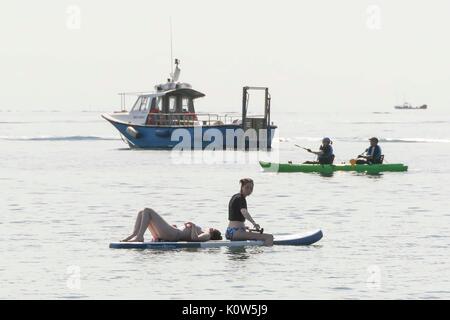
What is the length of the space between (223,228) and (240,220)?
257 inches

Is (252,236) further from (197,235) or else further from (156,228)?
(156,228)

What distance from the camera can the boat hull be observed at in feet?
206

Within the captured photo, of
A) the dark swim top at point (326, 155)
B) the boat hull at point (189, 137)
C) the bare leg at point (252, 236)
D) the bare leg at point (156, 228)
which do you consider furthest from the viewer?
the boat hull at point (189, 137)

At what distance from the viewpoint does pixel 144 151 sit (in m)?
71.4

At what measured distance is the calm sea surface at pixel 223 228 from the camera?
18625 millimetres

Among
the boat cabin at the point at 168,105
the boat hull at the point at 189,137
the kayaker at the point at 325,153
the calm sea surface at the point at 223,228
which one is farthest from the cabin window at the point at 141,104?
the kayaker at the point at 325,153

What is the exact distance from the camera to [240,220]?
70.4 feet

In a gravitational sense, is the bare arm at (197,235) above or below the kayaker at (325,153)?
below

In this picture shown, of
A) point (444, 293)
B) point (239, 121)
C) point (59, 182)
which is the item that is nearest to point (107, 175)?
point (59, 182)

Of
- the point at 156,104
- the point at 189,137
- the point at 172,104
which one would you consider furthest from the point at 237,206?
the point at 172,104

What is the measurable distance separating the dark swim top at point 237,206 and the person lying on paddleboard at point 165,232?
0.75 meters

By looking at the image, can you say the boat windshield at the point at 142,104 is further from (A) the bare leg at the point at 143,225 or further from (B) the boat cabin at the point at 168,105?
(A) the bare leg at the point at 143,225
